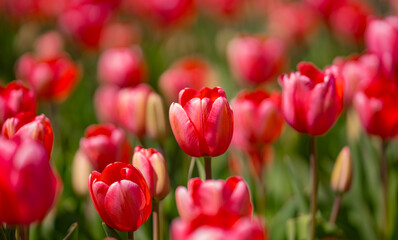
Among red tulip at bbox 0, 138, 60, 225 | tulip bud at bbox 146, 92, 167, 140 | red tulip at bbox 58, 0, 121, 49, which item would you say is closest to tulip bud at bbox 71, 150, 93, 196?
tulip bud at bbox 146, 92, 167, 140

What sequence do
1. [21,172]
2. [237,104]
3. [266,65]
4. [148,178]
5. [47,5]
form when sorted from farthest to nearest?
[47,5]
[266,65]
[237,104]
[148,178]
[21,172]

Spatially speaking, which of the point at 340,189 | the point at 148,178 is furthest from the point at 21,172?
the point at 340,189

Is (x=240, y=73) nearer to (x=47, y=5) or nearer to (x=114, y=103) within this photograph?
(x=114, y=103)

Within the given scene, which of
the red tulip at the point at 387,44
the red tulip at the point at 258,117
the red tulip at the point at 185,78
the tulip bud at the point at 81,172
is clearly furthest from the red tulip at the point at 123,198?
the red tulip at the point at 185,78

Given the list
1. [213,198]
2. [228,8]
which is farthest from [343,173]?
[228,8]

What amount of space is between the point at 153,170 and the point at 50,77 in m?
0.72

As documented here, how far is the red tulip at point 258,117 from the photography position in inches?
39.1

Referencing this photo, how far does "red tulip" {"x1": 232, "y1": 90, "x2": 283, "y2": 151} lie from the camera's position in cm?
99

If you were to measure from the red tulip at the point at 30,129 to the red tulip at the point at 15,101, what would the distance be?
0.08 m

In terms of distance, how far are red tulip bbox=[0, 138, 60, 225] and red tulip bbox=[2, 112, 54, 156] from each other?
13 centimetres

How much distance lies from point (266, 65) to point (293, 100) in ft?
2.85

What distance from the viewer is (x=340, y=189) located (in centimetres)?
87

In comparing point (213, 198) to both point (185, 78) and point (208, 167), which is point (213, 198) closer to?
point (208, 167)

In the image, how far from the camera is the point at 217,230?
16.0 inches
